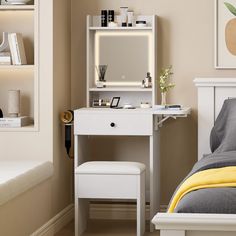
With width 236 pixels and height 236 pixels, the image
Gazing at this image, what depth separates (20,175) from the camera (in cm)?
414

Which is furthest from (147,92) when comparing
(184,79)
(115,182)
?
(115,182)

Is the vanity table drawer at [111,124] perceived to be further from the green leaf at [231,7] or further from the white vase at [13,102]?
the green leaf at [231,7]

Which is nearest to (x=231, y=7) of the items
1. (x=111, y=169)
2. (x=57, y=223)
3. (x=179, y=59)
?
(x=179, y=59)

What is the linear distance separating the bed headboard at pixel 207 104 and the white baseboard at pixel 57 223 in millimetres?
1069

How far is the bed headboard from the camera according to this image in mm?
5289

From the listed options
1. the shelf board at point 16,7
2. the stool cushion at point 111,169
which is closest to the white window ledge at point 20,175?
the stool cushion at point 111,169

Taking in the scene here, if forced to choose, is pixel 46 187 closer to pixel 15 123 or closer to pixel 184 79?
pixel 15 123

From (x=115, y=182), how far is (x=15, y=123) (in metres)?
0.86

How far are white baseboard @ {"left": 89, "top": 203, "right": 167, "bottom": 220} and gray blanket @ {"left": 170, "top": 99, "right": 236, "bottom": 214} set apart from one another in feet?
2.98

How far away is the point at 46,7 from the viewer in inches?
199

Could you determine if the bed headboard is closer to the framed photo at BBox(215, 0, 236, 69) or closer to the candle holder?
the framed photo at BBox(215, 0, 236, 69)

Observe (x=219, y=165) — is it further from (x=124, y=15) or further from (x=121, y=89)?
(x=124, y=15)

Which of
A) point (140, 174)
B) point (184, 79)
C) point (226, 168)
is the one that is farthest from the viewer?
point (184, 79)

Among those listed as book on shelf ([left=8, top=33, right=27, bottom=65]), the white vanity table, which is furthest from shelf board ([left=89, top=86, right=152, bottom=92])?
book on shelf ([left=8, top=33, right=27, bottom=65])
